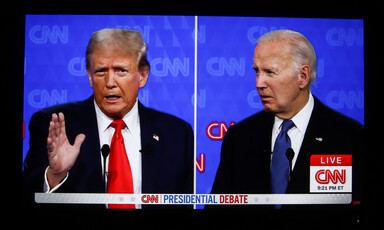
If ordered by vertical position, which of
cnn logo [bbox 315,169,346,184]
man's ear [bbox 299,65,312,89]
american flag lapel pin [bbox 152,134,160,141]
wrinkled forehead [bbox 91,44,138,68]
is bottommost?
cnn logo [bbox 315,169,346,184]

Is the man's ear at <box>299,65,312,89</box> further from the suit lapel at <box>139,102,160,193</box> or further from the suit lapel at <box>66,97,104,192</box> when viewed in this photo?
the suit lapel at <box>66,97,104,192</box>

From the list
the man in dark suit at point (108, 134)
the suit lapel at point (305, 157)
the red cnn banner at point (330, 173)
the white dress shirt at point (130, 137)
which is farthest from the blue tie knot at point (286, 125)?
the white dress shirt at point (130, 137)

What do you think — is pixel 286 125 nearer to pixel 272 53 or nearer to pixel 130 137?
pixel 272 53

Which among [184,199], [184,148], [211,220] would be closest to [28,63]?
[184,148]

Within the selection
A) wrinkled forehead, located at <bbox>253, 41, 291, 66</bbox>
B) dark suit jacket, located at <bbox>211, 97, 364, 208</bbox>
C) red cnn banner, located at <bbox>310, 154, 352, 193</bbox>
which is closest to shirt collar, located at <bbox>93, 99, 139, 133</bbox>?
dark suit jacket, located at <bbox>211, 97, 364, 208</bbox>

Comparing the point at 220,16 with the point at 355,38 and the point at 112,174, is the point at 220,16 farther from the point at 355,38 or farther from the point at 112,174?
the point at 112,174

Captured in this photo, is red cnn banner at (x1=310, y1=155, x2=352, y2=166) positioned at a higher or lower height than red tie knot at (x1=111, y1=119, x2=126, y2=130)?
lower

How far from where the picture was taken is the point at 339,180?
3.08m

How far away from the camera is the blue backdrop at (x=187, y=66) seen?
3.08 m

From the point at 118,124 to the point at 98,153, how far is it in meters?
0.27

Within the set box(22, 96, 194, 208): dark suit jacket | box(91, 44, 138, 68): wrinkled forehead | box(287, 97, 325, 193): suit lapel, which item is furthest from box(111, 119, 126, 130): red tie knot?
box(287, 97, 325, 193): suit lapel

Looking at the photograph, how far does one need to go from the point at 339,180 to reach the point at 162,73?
1.60 meters

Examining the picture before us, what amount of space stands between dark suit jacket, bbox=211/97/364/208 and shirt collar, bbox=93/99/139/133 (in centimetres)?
71

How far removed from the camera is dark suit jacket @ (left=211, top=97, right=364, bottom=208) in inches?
121
